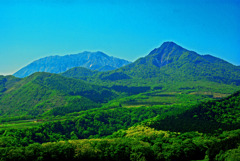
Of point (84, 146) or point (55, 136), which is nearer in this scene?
point (84, 146)

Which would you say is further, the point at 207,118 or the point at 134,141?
the point at 207,118

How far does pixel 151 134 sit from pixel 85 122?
2394 inches

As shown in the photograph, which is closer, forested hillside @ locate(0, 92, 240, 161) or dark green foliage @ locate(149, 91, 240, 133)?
forested hillside @ locate(0, 92, 240, 161)

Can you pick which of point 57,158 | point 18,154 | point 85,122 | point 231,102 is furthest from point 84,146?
point 231,102

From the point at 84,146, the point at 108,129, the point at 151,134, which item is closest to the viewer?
the point at 84,146

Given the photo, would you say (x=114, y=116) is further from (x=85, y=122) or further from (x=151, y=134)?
(x=151, y=134)

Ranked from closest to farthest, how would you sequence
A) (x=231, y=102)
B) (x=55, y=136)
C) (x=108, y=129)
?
(x=55, y=136) → (x=231, y=102) → (x=108, y=129)

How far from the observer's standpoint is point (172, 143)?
2874 inches

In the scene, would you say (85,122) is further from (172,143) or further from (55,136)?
(172,143)

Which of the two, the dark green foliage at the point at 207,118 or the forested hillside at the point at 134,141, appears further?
the dark green foliage at the point at 207,118

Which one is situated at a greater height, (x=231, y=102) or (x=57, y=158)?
(x=231, y=102)

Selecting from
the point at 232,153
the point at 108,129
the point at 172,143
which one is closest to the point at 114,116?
the point at 108,129

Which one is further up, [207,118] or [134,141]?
[207,118]

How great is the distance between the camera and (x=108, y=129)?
13538 cm
